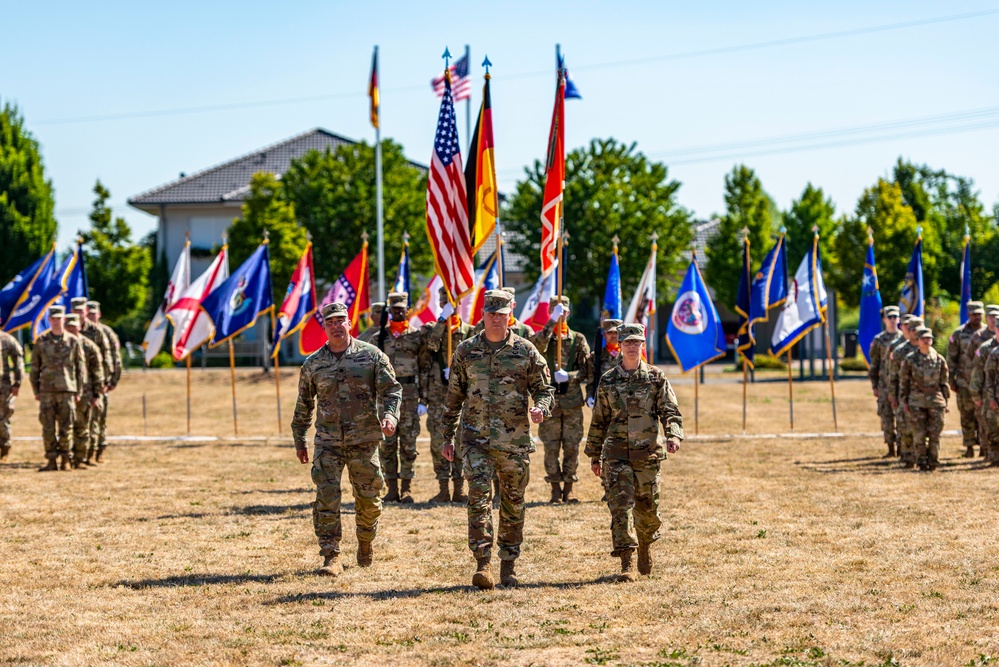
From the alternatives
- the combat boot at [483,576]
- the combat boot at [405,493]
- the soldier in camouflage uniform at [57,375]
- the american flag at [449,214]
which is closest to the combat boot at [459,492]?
the combat boot at [405,493]

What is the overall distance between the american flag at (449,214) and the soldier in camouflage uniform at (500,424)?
3507 mm

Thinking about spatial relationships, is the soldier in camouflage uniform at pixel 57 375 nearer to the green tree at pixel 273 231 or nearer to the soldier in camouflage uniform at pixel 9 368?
the soldier in camouflage uniform at pixel 9 368

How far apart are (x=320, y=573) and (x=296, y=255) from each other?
3973 cm

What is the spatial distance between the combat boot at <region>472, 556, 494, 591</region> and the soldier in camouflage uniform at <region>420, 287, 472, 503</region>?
14.6ft

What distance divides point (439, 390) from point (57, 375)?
6211 mm

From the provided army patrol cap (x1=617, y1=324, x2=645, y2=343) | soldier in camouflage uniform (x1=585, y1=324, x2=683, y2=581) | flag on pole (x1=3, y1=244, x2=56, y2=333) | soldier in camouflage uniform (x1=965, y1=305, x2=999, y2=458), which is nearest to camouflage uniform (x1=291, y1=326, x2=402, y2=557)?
soldier in camouflage uniform (x1=585, y1=324, x2=683, y2=581)

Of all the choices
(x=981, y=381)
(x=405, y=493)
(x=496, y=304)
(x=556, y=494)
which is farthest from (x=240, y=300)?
(x=496, y=304)

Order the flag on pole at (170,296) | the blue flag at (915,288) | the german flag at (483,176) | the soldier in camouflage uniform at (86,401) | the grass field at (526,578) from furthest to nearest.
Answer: the blue flag at (915,288), the flag on pole at (170,296), the soldier in camouflage uniform at (86,401), the german flag at (483,176), the grass field at (526,578)

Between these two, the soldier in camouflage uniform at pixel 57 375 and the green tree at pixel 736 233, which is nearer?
the soldier in camouflage uniform at pixel 57 375

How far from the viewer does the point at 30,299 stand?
2369 centimetres

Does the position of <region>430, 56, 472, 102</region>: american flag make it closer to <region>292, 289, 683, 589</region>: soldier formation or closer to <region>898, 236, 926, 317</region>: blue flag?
<region>898, 236, 926, 317</region>: blue flag

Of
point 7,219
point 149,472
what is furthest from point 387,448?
point 7,219

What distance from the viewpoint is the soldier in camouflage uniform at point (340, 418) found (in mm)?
10008

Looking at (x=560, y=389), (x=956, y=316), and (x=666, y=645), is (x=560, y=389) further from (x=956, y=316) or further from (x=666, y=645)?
(x=956, y=316)
